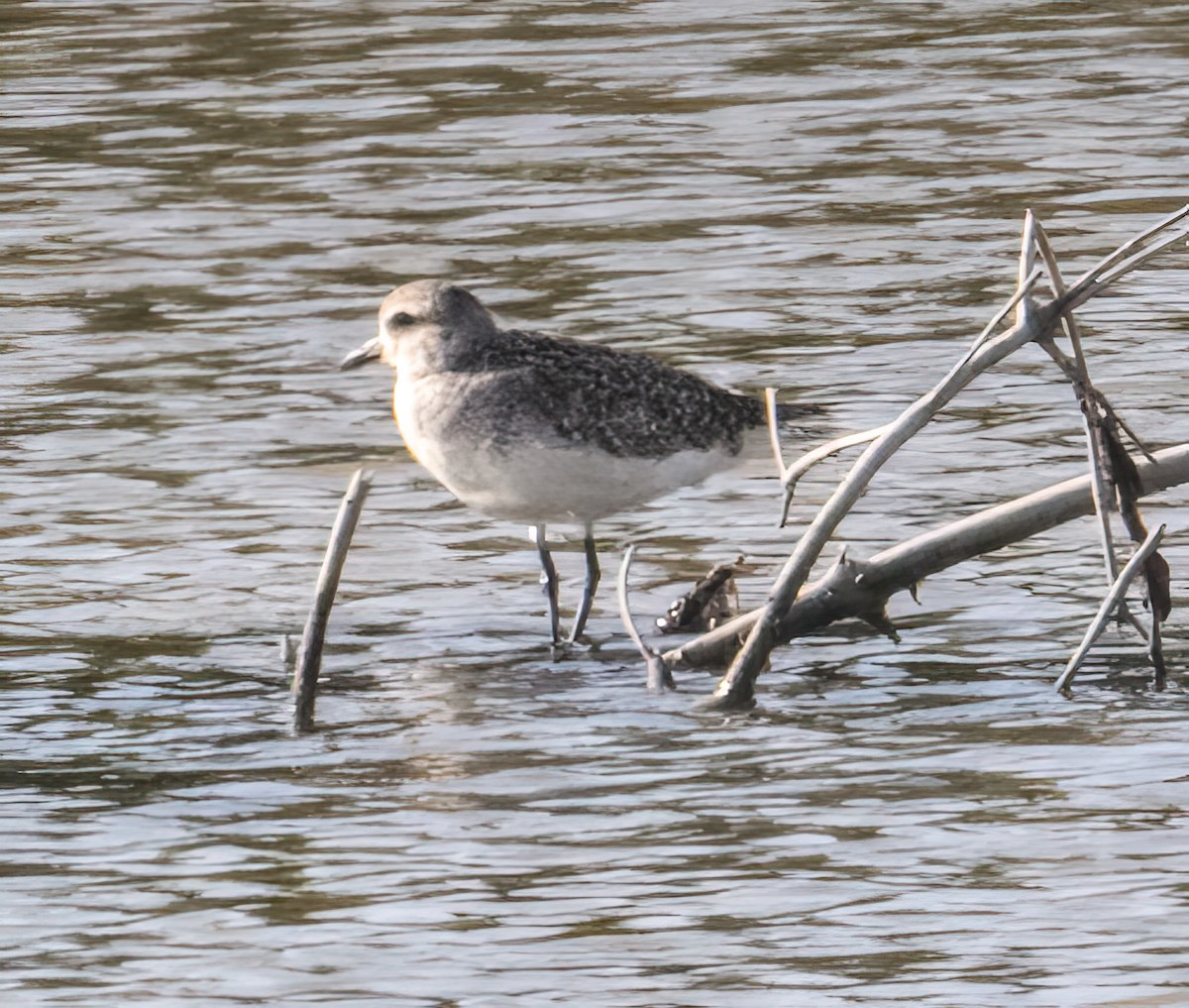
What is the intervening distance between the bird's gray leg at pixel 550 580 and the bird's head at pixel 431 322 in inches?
26.4

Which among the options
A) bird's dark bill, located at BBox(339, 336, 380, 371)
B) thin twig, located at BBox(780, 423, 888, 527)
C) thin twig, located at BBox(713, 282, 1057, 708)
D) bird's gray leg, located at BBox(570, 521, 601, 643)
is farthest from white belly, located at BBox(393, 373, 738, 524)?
thin twig, located at BBox(780, 423, 888, 527)

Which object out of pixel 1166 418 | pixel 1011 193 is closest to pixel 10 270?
pixel 1011 193

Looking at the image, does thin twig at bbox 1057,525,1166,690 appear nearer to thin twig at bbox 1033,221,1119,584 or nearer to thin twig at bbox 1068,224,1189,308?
thin twig at bbox 1033,221,1119,584

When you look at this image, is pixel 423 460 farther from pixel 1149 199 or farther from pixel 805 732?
pixel 1149 199

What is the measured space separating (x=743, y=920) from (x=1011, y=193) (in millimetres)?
10630

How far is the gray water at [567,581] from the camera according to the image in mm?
7203

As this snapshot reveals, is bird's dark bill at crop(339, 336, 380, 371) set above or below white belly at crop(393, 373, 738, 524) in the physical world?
above

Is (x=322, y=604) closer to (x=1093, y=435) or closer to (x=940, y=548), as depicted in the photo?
(x=940, y=548)

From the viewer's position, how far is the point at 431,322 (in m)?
9.71

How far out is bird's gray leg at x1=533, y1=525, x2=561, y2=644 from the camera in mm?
9781

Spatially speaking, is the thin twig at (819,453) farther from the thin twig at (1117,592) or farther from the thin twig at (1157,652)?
the thin twig at (1157,652)

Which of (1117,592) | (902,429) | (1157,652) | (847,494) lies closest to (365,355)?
(847,494)

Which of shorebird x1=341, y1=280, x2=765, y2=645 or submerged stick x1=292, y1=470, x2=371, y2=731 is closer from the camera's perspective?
submerged stick x1=292, y1=470, x2=371, y2=731

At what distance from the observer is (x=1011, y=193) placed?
682 inches
